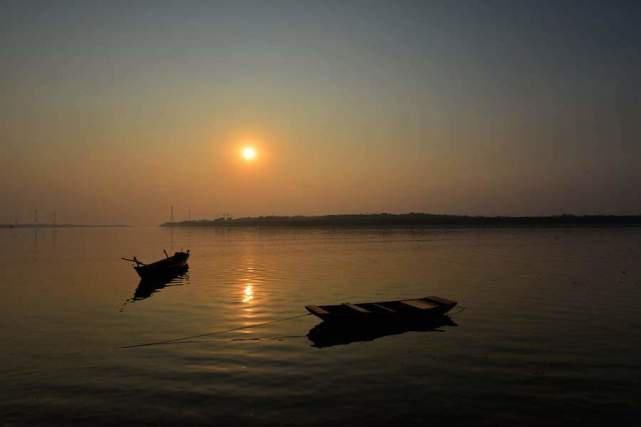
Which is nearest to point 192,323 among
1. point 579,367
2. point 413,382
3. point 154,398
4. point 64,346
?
point 64,346

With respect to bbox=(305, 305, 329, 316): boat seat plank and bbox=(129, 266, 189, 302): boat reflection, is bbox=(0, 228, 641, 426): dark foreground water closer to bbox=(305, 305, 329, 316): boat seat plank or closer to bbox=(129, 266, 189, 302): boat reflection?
bbox=(129, 266, 189, 302): boat reflection

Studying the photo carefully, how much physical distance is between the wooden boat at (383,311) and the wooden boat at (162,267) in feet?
80.7

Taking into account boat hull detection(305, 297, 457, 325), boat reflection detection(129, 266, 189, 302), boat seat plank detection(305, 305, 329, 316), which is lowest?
boat reflection detection(129, 266, 189, 302)

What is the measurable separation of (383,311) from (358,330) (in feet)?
5.70

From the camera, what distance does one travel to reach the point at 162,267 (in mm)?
48906

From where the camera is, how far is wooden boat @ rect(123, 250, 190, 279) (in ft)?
148

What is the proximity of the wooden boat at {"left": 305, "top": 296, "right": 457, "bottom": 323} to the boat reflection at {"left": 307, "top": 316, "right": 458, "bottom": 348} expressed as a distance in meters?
0.30

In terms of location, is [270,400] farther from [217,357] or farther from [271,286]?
[271,286]

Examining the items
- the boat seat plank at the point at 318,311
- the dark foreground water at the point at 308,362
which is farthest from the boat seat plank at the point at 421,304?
the boat seat plank at the point at 318,311

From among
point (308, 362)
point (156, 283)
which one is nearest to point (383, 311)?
point (308, 362)

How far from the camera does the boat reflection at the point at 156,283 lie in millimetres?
38297

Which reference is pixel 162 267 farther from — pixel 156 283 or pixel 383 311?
pixel 383 311

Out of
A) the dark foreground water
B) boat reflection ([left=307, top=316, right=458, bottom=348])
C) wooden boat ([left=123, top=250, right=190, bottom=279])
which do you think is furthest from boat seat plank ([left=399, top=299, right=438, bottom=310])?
wooden boat ([left=123, top=250, right=190, bottom=279])

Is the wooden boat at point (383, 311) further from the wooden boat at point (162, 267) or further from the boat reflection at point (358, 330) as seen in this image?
the wooden boat at point (162, 267)
